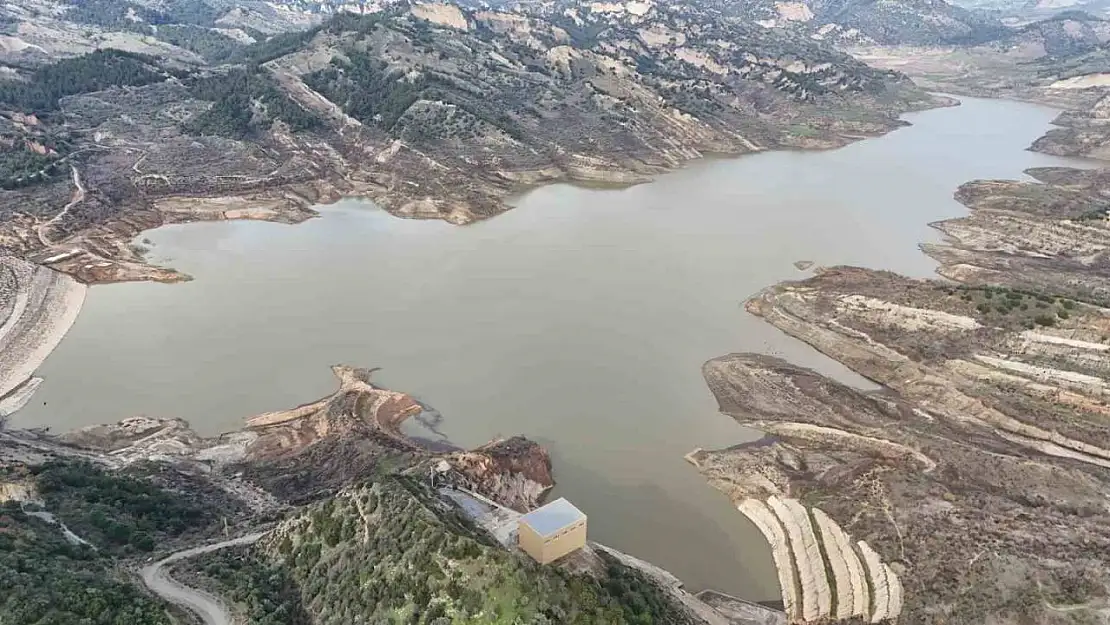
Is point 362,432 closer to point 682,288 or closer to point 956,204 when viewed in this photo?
point 682,288

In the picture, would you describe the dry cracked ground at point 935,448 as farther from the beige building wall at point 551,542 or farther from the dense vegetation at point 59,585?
the dense vegetation at point 59,585

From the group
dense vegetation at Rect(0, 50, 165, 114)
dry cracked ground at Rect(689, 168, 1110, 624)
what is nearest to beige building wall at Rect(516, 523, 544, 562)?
dry cracked ground at Rect(689, 168, 1110, 624)

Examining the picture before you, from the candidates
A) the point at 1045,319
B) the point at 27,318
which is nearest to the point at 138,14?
the point at 27,318

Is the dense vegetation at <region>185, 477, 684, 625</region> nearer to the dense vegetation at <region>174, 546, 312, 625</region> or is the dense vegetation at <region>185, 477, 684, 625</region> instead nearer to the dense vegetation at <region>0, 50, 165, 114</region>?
the dense vegetation at <region>174, 546, 312, 625</region>

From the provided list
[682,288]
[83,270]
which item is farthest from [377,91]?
[682,288]

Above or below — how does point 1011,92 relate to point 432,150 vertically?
above

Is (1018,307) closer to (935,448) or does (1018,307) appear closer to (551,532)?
(935,448)
